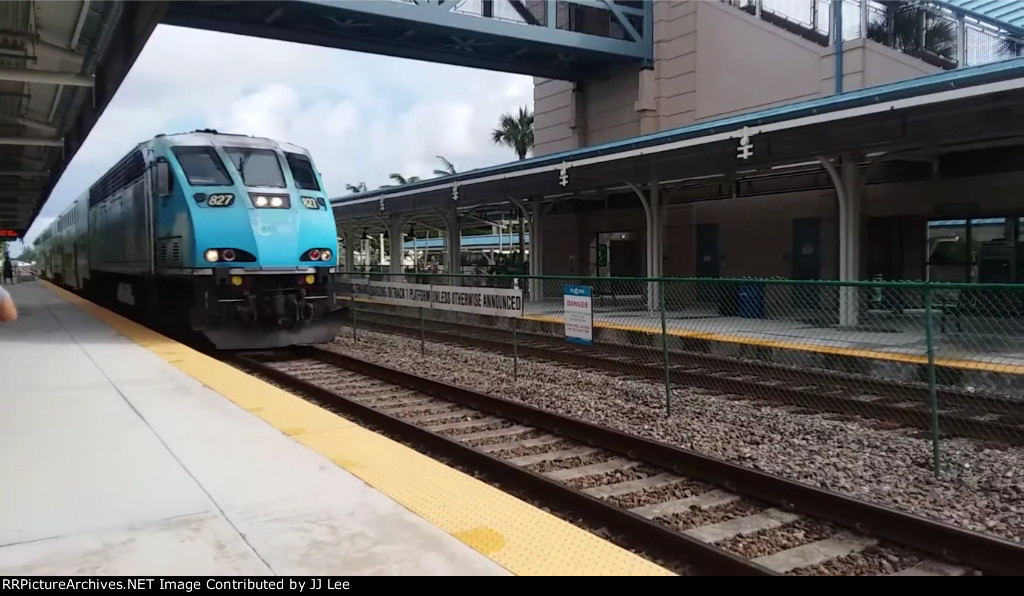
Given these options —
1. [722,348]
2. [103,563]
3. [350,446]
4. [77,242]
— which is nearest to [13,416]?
[350,446]

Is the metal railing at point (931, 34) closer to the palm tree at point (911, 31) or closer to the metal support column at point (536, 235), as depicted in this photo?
the palm tree at point (911, 31)

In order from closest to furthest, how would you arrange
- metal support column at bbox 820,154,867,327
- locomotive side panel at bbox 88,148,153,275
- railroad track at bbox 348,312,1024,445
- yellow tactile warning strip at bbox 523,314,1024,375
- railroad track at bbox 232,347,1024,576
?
1. railroad track at bbox 232,347,1024,576
2. railroad track at bbox 348,312,1024,445
3. yellow tactile warning strip at bbox 523,314,1024,375
4. locomotive side panel at bbox 88,148,153,275
5. metal support column at bbox 820,154,867,327

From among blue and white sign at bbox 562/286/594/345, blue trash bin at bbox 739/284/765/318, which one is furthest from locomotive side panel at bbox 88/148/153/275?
blue trash bin at bbox 739/284/765/318

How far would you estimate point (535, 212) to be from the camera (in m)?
22.2

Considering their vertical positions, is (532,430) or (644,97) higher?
(644,97)

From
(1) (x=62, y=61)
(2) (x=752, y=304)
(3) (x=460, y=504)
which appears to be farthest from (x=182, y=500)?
(1) (x=62, y=61)

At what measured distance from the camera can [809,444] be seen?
6.95 m

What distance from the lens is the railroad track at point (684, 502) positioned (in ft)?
14.3

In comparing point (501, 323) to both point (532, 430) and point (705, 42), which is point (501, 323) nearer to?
point (532, 430)

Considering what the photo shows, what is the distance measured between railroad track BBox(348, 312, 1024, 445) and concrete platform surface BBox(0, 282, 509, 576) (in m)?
4.60

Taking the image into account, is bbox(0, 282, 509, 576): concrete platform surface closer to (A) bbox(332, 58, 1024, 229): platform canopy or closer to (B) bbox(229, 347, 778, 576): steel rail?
(B) bbox(229, 347, 778, 576): steel rail

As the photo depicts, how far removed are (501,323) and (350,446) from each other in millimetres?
11086

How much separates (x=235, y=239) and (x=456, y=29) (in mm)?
17432

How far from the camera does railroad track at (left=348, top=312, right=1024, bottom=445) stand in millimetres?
7445
